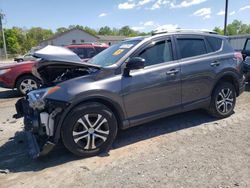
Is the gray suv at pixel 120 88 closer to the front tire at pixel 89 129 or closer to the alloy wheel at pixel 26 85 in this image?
the front tire at pixel 89 129

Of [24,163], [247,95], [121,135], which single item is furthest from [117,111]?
[247,95]

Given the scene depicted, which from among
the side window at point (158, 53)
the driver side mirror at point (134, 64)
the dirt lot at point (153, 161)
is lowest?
the dirt lot at point (153, 161)

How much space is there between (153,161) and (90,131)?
1031mm

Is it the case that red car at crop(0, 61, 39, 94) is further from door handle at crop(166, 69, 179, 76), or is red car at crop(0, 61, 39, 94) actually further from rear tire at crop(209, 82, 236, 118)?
rear tire at crop(209, 82, 236, 118)

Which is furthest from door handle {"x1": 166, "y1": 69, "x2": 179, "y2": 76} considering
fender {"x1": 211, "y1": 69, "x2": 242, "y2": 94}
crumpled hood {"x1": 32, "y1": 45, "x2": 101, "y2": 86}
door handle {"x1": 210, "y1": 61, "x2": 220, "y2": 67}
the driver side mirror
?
crumpled hood {"x1": 32, "y1": 45, "x2": 101, "y2": 86}

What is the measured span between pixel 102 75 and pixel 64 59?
24.7 inches

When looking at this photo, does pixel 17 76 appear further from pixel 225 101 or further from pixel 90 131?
pixel 225 101

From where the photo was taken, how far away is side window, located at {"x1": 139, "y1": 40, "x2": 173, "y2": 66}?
4.43m

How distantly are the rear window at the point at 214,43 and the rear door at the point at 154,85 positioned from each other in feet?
3.36

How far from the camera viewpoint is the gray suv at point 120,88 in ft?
12.2

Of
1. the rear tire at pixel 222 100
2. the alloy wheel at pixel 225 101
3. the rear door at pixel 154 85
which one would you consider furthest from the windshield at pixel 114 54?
the alloy wheel at pixel 225 101

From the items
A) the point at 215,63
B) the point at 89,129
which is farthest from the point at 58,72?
the point at 215,63

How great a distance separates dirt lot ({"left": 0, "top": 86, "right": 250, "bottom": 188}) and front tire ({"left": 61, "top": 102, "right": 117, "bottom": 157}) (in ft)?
0.60

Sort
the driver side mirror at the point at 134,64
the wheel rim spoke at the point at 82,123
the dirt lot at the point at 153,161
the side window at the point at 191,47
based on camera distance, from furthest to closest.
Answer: the side window at the point at 191,47 → the driver side mirror at the point at 134,64 → the wheel rim spoke at the point at 82,123 → the dirt lot at the point at 153,161
